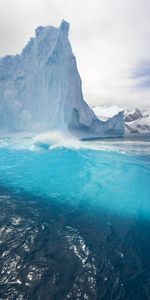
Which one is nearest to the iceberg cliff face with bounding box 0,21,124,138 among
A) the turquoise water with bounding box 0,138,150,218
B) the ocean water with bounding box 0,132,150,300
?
the turquoise water with bounding box 0,138,150,218

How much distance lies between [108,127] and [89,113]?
12.8 m

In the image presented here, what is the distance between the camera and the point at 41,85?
162ft

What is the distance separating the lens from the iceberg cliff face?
4803 cm

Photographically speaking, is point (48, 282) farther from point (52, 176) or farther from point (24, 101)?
point (24, 101)

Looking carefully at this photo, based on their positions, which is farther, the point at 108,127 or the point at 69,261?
the point at 108,127

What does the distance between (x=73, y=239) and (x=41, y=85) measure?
150 ft

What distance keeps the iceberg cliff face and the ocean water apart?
35473 millimetres

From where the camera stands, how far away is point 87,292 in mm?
4953

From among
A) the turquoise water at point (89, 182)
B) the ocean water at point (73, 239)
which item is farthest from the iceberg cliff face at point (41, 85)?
the ocean water at point (73, 239)

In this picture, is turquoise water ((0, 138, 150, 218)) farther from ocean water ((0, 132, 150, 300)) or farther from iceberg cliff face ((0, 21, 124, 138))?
iceberg cliff face ((0, 21, 124, 138))

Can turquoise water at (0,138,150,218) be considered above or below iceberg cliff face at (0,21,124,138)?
below

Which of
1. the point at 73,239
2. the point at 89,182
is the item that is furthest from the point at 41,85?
the point at 73,239

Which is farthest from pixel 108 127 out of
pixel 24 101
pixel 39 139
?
pixel 39 139

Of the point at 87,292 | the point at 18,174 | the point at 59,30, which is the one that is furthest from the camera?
the point at 59,30
